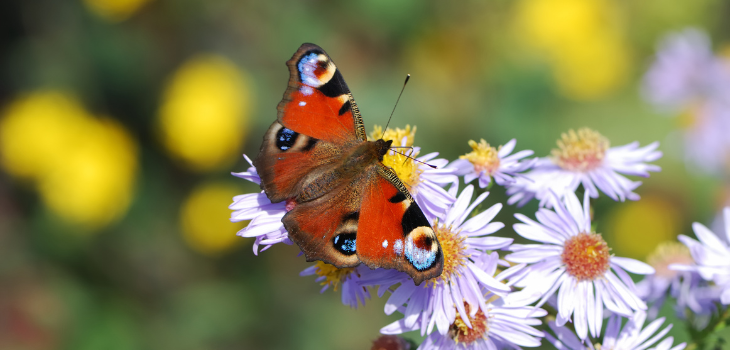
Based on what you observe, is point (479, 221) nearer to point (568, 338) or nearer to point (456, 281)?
point (456, 281)

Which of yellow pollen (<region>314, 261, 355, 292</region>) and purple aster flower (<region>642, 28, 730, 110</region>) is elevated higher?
purple aster flower (<region>642, 28, 730, 110</region>)

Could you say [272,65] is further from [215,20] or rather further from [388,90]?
[388,90]

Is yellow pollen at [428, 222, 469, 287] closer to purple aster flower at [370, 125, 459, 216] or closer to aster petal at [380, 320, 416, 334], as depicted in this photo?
purple aster flower at [370, 125, 459, 216]

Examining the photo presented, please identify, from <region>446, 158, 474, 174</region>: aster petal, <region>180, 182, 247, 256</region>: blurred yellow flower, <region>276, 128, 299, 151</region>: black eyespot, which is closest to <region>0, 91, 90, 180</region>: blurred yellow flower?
<region>180, 182, 247, 256</region>: blurred yellow flower

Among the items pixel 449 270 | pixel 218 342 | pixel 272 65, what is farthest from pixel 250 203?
pixel 272 65

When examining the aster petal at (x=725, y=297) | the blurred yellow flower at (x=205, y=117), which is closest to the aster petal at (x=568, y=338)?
the aster petal at (x=725, y=297)

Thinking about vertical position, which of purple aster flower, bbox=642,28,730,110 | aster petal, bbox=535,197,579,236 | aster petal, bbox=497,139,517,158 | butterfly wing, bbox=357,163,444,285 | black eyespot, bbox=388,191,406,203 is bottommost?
butterfly wing, bbox=357,163,444,285

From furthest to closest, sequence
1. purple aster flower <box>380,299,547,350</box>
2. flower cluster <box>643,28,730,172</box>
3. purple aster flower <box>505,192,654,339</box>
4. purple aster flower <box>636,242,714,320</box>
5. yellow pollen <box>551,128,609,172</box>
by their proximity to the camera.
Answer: flower cluster <box>643,28,730,172</box>, yellow pollen <box>551,128,609,172</box>, purple aster flower <box>636,242,714,320</box>, purple aster flower <box>505,192,654,339</box>, purple aster flower <box>380,299,547,350</box>

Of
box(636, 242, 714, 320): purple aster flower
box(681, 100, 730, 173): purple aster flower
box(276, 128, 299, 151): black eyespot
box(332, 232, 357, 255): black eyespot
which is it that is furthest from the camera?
box(681, 100, 730, 173): purple aster flower
